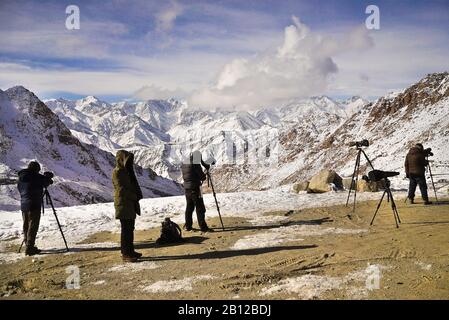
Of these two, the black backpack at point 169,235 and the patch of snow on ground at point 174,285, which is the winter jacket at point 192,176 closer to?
the black backpack at point 169,235

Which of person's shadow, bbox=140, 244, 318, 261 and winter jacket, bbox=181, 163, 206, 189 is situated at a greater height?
winter jacket, bbox=181, 163, 206, 189

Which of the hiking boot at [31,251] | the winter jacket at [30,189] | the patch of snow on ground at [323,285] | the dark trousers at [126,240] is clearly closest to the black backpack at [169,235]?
the dark trousers at [126,240]

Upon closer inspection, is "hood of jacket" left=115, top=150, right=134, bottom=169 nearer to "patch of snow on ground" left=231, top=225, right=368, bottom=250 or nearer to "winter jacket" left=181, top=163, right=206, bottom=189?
"winter jacket" left=181, top=163, right=206, bottom=189

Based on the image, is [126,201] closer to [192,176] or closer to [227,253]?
[227,253]

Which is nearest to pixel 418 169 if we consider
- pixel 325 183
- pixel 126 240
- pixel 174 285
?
pixel 325 183

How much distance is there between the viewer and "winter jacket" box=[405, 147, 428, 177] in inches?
662

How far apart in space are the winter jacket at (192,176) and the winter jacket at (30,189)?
4.45m

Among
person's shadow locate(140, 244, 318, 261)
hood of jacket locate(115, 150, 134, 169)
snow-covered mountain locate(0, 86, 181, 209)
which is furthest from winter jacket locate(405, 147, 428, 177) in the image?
snow-covered mountain locate(0, 86, 181, 209)

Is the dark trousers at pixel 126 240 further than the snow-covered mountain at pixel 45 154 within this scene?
No

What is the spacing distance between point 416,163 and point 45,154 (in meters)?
95.5

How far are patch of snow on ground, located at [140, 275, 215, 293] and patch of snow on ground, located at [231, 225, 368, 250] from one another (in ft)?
9.33

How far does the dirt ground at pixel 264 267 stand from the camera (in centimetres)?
790

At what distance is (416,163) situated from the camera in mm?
16953
